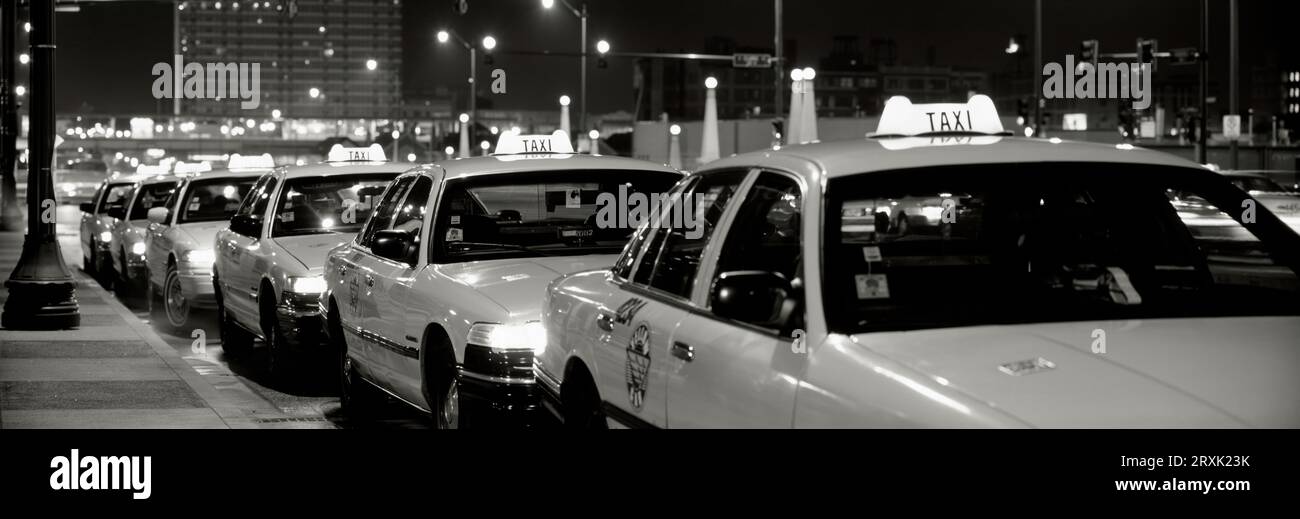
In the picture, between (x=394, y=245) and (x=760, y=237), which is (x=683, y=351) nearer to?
(x=760, y=237)

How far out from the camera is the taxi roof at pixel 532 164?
8609 millimetres

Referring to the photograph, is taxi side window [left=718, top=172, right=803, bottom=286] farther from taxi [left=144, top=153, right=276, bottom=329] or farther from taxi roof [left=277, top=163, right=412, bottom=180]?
taxi [left=144, top=153, right=276, bottom=329]

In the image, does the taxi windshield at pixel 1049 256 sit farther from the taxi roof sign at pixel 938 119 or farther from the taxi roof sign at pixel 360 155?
the taxi roof sign at pixel 360 155

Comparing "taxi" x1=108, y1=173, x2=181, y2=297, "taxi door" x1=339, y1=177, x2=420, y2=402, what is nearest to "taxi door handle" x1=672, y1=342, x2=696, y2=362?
"taxi door" x1=339, y1=177, x2=420, y2=402

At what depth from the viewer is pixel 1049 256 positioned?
475 centimetres

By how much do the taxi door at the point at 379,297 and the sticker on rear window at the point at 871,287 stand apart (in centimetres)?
393

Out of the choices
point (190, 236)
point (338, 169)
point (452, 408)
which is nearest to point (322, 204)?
point (338, 169)

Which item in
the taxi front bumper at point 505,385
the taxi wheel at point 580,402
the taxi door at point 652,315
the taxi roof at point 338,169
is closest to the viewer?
the taxi door at point 652,315

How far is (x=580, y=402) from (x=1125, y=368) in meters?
2.59

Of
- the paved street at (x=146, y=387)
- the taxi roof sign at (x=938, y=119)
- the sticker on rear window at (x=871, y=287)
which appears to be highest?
the taxi roof sign at (x=938, y=119)

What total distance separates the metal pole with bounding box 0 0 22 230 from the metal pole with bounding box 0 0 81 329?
16799 millimetres

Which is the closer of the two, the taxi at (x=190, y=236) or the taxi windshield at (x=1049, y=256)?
the taxi windshield at (x=1049, y=256)

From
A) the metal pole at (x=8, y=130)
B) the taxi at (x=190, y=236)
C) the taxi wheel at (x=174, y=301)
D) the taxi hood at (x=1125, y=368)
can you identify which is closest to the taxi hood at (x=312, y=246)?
the taxi at (x=190, y=236)
